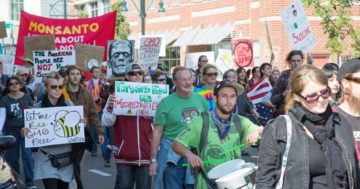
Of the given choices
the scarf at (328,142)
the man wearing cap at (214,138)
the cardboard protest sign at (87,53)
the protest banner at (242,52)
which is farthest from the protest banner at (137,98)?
the protest banner at (242,52)

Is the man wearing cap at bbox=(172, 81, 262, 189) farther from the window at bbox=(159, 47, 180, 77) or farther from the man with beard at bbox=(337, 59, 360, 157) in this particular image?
the window at bbox=(159, 47, 180, 77)

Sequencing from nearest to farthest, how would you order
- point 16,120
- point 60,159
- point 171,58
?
point 60,159 → point 16,120 → point 171,58

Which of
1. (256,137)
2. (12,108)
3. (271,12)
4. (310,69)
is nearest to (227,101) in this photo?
(256,137)

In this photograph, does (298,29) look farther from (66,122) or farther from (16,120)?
(66,122)

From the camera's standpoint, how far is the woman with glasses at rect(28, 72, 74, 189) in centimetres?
811

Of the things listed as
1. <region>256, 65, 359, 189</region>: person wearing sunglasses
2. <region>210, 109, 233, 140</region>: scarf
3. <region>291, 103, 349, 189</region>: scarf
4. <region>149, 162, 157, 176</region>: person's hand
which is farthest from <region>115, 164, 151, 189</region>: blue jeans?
<region>291, 103, 349, 189</region>: scarf

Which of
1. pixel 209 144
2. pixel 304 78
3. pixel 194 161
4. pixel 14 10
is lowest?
pixel 194 161

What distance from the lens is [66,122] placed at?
343 inches

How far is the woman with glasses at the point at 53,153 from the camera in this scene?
811 cm

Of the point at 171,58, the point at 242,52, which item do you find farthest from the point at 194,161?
the point at 171,58

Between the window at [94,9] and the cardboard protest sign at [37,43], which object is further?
the window at [94,9]

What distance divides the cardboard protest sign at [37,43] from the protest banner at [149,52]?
248 cm

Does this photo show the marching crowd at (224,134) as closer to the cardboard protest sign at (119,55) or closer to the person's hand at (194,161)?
the person's hand at (194,161)

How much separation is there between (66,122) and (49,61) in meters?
5.51
